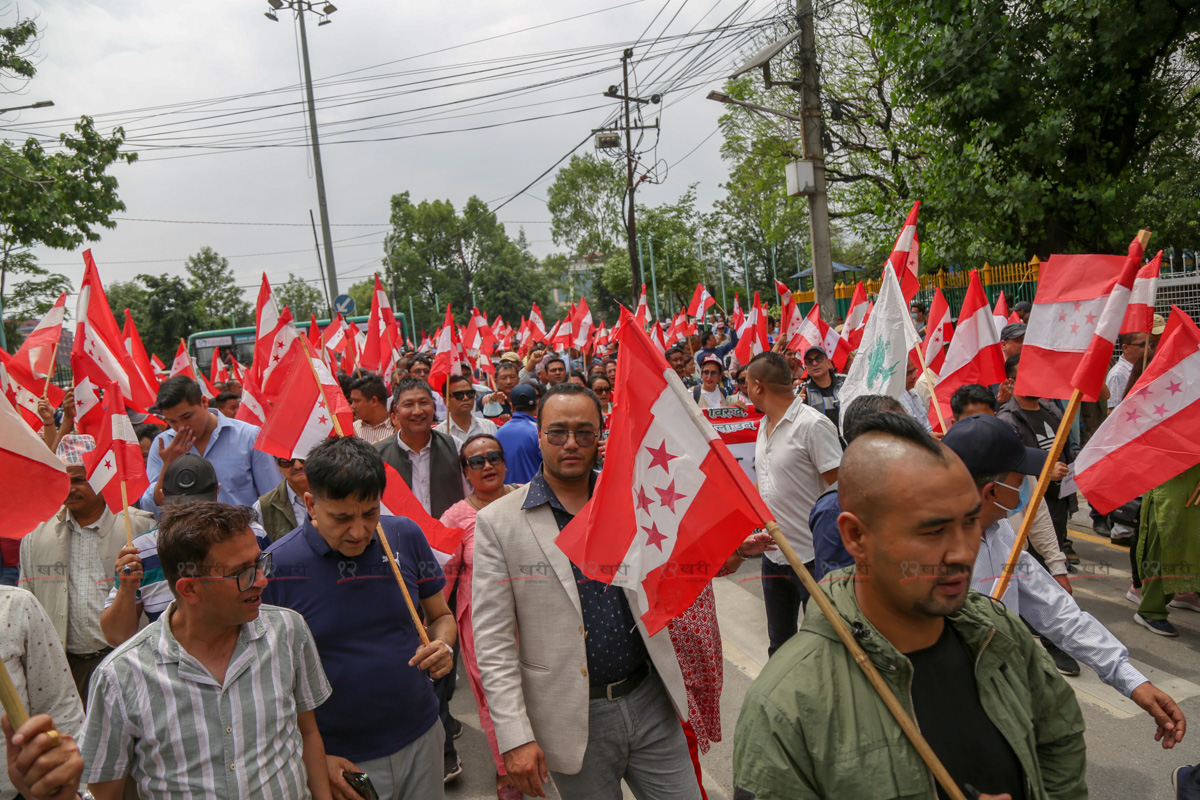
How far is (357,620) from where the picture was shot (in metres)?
2.71

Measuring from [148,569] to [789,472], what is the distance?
3012 mm

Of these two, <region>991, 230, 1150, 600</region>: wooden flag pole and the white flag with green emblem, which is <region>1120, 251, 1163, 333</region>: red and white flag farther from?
<region>991, 230, 1150, 600</region>: wooden flag pole

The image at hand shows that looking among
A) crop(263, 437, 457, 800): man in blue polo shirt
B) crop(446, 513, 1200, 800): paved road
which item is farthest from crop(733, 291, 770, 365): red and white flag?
crop(263, 437, 457, 800): man in blue polo shirt

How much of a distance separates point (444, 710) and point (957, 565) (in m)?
3.24

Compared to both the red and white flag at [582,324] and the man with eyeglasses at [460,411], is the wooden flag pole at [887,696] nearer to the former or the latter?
the man with eyeglasses at [460,411]

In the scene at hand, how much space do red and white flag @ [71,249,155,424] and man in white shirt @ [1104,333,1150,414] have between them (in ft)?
22.7

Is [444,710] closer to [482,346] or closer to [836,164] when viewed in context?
[482,346]

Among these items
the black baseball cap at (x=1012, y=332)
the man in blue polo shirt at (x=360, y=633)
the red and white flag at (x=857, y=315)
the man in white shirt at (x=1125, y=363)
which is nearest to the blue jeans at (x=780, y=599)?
the man in blue polo shirt at (x=360, y=633)

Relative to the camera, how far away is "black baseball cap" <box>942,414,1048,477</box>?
256 cm

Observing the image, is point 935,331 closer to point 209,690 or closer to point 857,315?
point 857,315

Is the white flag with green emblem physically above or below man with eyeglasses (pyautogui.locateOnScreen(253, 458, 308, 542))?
above

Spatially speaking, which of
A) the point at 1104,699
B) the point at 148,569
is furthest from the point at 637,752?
the point at 1104,699

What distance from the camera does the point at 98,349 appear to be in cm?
493

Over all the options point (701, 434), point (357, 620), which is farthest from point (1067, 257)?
point (357, 620)
